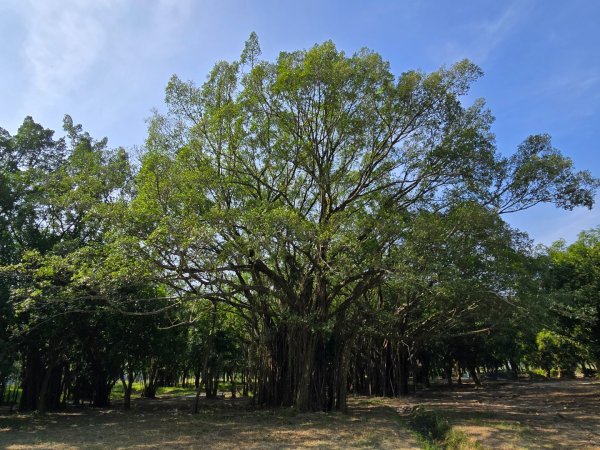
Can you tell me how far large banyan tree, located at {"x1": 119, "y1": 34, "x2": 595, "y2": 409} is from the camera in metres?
10.5

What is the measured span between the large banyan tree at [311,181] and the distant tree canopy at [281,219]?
0.16 ft

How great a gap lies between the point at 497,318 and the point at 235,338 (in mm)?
10658

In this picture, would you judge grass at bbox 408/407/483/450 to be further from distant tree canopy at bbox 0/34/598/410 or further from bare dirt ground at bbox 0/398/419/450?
distant tree canopy at bbox 0/34/598/410

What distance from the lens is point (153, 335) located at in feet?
49.5

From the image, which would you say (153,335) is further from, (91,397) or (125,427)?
(91,397)

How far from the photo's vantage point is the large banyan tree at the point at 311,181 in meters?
10.5

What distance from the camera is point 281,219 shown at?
9.80 meters

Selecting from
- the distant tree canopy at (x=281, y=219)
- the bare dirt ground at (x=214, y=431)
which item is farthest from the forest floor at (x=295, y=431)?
the distant tree canopy at (x=281, y=219)

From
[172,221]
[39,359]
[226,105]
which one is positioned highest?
[226,105]

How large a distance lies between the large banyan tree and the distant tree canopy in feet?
0.16

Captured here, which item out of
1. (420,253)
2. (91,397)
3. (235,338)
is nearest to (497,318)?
(420,253)

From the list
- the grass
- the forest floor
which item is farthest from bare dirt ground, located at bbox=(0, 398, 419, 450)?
the grass

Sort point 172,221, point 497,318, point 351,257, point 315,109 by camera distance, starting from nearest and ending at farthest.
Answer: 1. point 172,221
2. point 351,257
3. point 315,109
4. point 497,318

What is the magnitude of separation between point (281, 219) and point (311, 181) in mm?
5000
